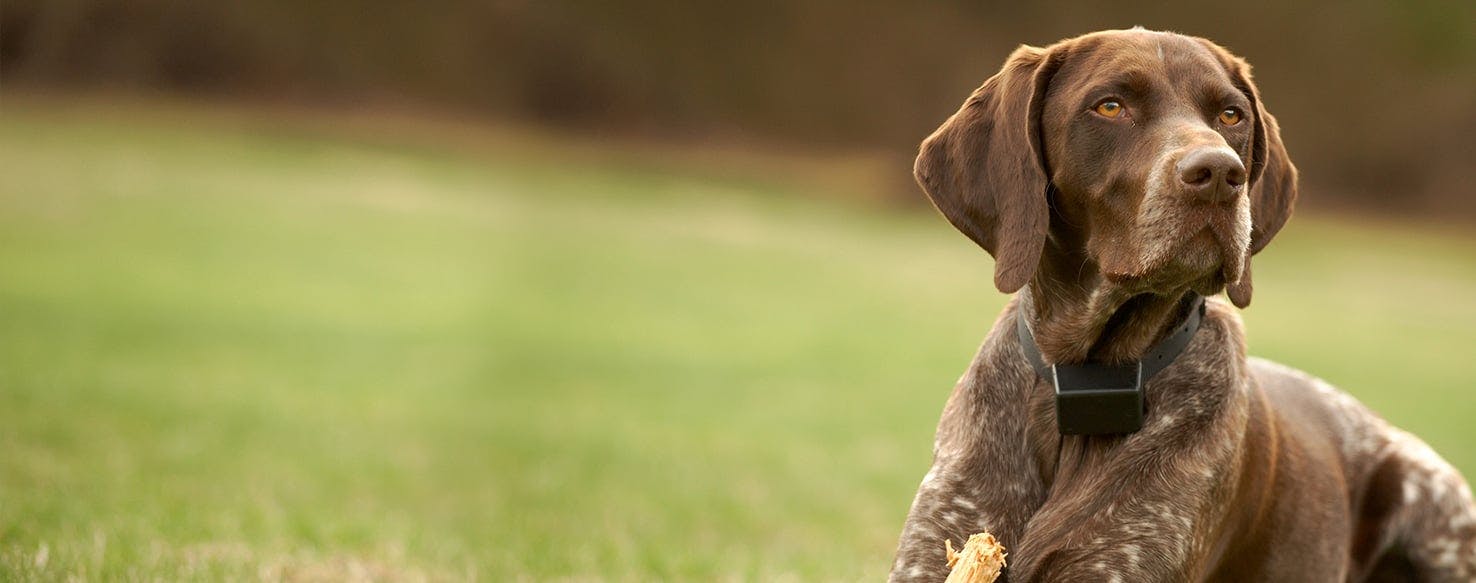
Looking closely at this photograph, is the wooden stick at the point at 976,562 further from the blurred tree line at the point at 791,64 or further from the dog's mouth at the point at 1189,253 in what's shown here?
the blurred tree line at the point at 791,64

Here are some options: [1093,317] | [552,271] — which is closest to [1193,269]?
[1093,317]

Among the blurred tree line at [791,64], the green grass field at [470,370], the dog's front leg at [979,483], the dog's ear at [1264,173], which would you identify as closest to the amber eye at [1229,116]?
the dog's ear at [1264,173]

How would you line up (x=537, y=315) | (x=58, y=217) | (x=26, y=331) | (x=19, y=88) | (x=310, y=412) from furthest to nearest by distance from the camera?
(x=19, y=88) → (x=58, y=217) → (x=537, y=315) → (x=26, y=331) → (x=310, y=412)

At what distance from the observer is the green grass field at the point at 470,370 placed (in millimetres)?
6750

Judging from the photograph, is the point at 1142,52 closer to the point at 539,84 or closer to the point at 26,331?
the point at 26,331

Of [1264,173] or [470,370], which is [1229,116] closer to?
[1264,173]

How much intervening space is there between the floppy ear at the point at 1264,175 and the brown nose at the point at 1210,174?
536 millimetres

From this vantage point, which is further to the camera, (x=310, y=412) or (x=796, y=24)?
(x=796, y=24)

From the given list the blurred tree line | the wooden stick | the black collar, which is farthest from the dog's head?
the blurred tree line

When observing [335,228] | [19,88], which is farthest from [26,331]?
[19,88]

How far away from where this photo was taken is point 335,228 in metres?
30.4

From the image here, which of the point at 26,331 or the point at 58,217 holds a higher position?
the point at 26,331

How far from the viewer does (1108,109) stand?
419cm

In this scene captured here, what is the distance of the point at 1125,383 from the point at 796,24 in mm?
49212
